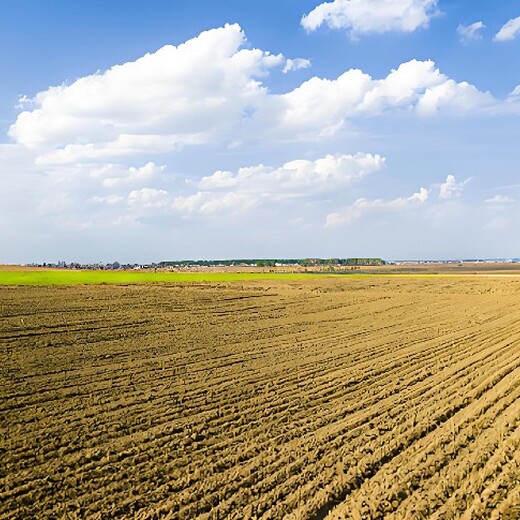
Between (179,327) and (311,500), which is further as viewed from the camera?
(179,327)

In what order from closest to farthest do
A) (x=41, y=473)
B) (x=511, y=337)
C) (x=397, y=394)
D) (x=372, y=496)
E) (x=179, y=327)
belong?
1. (x=372, y=496)
2. (x=41, y=473)
3. (x=397, y=394)
4. (x=511, y=337)
5. (x=179, y=327)

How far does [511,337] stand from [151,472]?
13107 millimetres

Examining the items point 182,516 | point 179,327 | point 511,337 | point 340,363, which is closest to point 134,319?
point 179,327

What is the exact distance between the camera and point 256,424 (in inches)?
298

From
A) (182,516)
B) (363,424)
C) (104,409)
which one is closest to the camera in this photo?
(182,516)

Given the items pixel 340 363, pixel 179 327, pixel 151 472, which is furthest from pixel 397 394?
pixel 179 327

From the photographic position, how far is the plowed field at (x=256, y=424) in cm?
536

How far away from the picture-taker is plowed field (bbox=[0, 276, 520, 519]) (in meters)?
5.36

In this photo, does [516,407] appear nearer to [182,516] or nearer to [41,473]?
[182,516]

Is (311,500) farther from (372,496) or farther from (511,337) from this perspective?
(511,337)

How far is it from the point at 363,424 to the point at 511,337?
33.0 feet

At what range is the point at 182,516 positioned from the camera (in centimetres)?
504

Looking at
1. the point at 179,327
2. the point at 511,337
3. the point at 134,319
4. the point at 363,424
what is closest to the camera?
the point at 363,424

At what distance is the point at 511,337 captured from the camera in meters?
15.6
